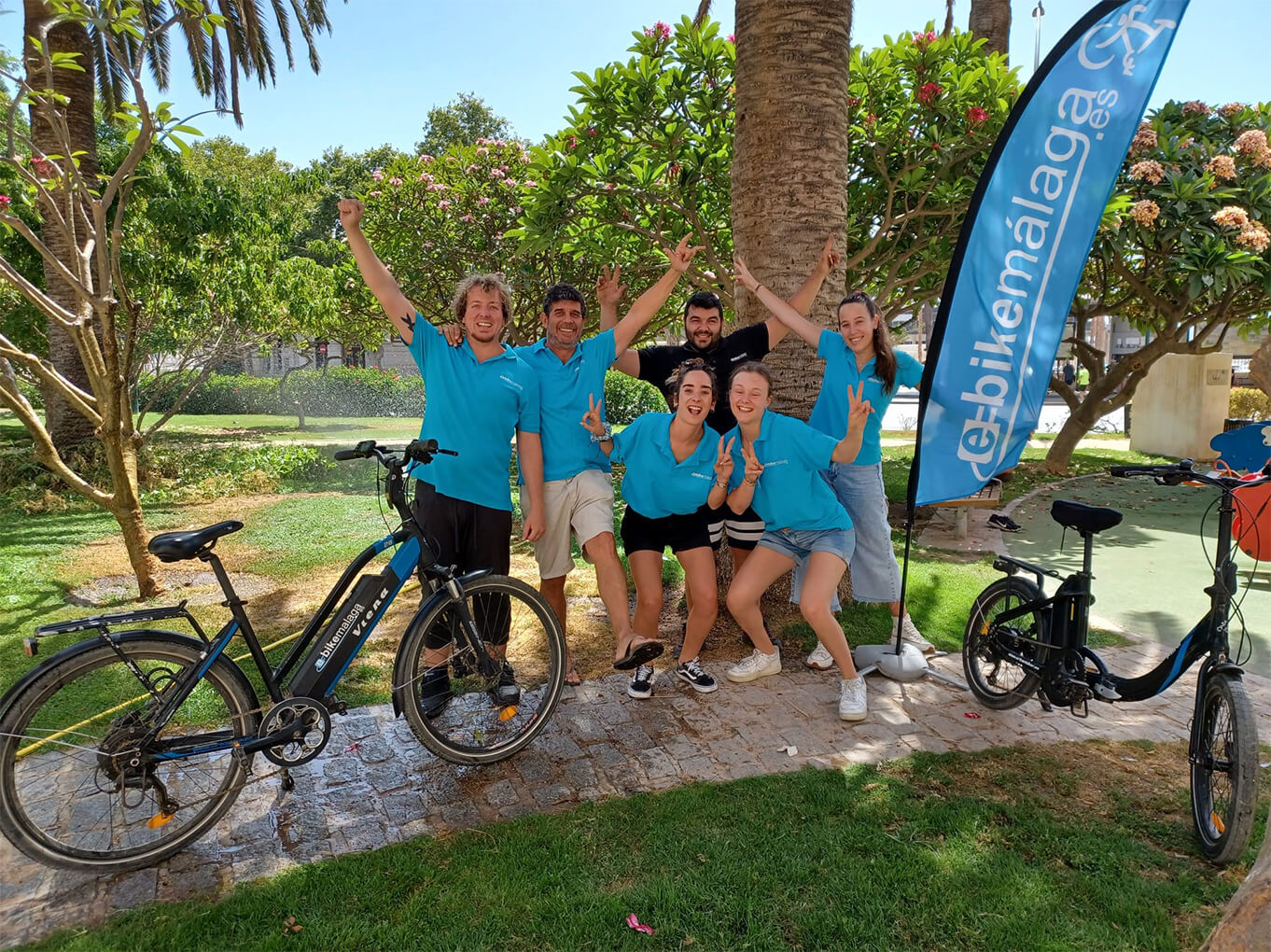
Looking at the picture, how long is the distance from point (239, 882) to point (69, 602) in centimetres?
402

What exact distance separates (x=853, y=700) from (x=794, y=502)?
39.3 inches

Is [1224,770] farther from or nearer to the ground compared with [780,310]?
nearer to the ground

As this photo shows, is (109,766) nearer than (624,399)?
Yes

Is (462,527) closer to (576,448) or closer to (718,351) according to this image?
(576,448)

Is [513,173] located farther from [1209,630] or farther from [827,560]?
[1209,630]

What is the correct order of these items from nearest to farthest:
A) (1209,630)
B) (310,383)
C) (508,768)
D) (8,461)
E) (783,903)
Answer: (783,903)
(1209,630)
(508,768)
(8,461)
(310,383)

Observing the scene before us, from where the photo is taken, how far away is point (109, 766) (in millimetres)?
2684

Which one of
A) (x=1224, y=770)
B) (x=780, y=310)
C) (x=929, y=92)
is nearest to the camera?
(x=1224, y=770)

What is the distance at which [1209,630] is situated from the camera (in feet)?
9.71

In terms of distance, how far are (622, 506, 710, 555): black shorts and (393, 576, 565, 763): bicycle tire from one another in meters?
0.65

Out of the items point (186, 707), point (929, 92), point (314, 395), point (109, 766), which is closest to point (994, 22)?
point (929, 92)

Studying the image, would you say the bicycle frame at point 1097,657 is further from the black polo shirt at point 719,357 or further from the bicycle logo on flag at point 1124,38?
the bicycle logo on flag at point 1124,38

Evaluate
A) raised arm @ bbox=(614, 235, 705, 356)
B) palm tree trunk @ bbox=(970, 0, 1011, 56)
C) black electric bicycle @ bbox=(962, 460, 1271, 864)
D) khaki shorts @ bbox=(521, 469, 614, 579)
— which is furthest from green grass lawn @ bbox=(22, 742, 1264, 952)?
palm tree trunk @ bbox=(970, 0, 1011, 56)

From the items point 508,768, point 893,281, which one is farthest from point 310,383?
point 508,768
